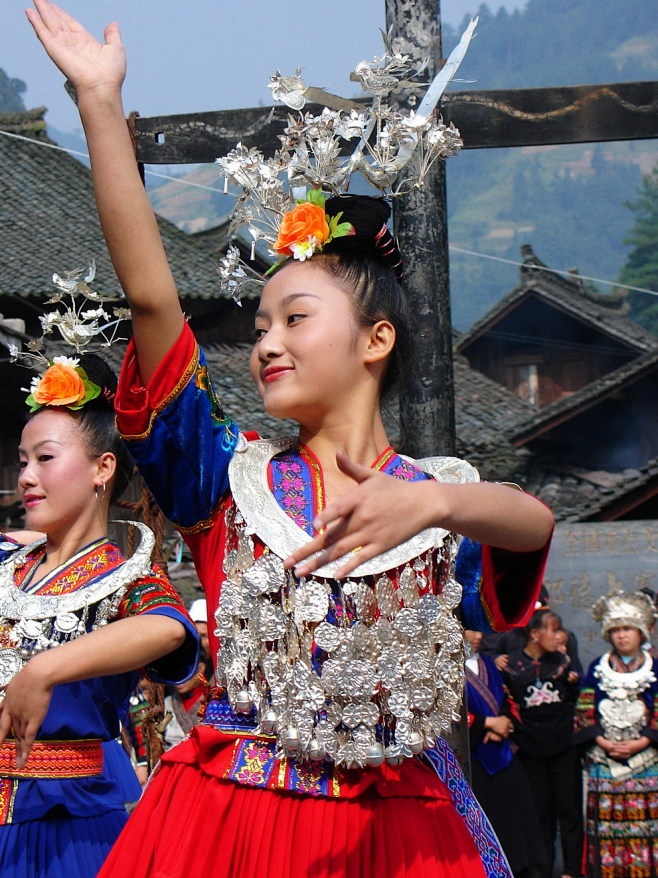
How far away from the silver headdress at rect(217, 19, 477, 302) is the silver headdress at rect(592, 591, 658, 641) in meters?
5.69

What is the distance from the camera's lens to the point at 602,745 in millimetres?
7574

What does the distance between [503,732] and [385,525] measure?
5.97 meters

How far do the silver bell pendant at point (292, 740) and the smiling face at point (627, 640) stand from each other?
5.94 m

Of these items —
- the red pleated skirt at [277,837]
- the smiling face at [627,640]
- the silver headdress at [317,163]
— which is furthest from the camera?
the smiling face at [627,640]

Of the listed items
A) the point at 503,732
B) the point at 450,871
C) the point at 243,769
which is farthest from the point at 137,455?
the point at 503,732

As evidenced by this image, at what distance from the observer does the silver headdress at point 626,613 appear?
7857mm

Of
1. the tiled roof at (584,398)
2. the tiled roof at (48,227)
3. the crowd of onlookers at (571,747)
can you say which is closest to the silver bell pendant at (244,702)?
the crowd of onlookers at (571,747)

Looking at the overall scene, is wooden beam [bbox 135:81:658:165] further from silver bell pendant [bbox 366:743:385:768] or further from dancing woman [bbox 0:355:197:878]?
silver bell pendant [bbox 366:743:385:768]

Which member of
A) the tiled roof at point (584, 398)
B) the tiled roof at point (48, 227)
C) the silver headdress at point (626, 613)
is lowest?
the silver headdress at point (626, 613)

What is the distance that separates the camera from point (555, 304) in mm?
25484

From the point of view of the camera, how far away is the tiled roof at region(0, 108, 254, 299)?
62.5 ft


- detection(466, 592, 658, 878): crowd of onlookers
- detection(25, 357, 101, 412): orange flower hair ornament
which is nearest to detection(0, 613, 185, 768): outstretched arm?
detection(25, 357, 101, 412): orange flower hair ornament

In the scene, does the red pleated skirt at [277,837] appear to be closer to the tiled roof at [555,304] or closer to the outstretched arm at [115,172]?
the outstretched arm at [115,172]

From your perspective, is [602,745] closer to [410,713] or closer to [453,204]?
[410,713]
